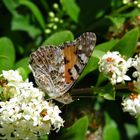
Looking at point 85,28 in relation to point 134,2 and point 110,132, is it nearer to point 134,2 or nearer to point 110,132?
point 134,2

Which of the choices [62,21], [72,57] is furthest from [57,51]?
[62,21]

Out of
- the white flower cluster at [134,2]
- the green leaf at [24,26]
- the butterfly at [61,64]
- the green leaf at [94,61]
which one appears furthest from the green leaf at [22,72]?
the white flower cluster at [134,2]

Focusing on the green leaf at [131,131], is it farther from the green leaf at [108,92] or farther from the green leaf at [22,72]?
the green leaf at [22,72]

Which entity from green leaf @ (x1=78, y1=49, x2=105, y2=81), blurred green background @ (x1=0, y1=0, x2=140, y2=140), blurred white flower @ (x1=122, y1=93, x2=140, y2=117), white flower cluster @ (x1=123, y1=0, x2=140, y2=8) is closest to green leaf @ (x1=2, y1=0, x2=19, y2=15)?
blurred green background @ (x1=0, y1=0, x2=140, y2=140)

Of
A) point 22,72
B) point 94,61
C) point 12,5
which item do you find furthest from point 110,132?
point 12,5

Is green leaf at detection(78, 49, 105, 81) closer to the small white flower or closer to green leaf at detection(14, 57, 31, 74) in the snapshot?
green leaf at detection(14, 57, 31, 74)

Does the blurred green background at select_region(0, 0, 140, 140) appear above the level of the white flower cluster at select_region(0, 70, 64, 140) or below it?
above
